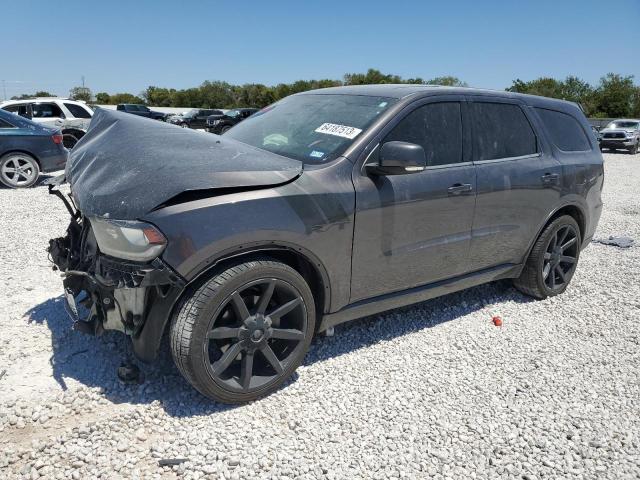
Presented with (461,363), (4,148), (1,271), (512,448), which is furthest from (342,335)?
(4,148)

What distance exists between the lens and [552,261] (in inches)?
174

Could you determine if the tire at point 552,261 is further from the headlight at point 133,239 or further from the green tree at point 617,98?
the green tree at point 617,98

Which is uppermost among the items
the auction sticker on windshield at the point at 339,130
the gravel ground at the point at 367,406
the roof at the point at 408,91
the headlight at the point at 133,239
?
the roof at the point at 408,91

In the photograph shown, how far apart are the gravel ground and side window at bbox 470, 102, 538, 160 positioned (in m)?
1.36

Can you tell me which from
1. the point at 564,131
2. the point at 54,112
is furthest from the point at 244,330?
the point at 54,112

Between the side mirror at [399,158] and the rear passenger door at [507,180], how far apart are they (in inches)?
34.3

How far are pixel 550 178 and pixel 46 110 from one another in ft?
44.1

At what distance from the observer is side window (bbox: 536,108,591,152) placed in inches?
168

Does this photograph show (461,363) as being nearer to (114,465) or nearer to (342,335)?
(342,335)

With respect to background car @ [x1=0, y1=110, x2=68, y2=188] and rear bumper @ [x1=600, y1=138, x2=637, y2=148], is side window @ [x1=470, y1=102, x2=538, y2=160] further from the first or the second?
rear bumper @ [x1=600, y1=138, x2=637, y2=148]

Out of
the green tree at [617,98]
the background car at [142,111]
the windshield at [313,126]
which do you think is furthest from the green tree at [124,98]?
the windshield at [313,126]

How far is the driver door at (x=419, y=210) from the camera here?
301cm

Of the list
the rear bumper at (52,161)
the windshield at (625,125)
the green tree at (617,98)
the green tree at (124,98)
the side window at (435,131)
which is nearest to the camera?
the side window at (435,131)

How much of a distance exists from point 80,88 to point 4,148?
64.2m
